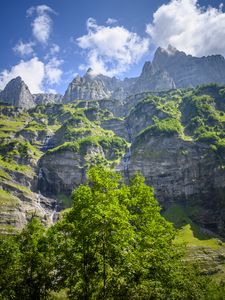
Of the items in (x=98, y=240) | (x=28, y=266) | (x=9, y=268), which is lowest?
(x=9, y=268)

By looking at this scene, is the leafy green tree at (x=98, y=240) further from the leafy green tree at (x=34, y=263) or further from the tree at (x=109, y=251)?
the leafy green tree at (x=34, y=263)

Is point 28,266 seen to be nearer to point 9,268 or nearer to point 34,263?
point 34,263

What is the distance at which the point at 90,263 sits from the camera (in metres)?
30.0

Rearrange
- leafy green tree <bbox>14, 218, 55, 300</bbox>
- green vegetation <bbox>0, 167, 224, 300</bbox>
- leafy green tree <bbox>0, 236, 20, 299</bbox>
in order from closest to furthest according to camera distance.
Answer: green vegetation <bbox>0, 167, 224, 300</bbox>, leafy green tree <bbox>14, 218, 55, 300</bbox>, leafy green tree <bbox>0, 236, 20, 299</bbox>

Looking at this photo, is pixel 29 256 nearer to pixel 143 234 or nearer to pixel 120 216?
pixel 143 234

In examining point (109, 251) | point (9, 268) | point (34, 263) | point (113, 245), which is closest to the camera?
point (113, 245)

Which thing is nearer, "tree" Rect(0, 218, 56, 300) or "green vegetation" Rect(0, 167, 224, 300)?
"green vegetation" Rect(0, 167, 224, 300)

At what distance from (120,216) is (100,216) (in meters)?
2.62

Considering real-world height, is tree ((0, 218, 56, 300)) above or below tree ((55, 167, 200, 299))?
below

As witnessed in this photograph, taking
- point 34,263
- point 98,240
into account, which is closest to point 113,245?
point 98,240

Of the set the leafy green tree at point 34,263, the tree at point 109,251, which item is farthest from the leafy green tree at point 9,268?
the tree at point 109,251

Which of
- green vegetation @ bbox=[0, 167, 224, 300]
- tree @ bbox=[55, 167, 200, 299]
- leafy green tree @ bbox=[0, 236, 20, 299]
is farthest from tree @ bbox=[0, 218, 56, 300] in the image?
tree @ bbox=[55, 167, 200, 299]

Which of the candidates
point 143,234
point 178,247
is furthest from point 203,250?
point 143,234

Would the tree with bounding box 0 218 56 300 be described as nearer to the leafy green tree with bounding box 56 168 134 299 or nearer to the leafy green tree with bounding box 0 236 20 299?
the leafy green tree with bounding box 0 236 20 299
